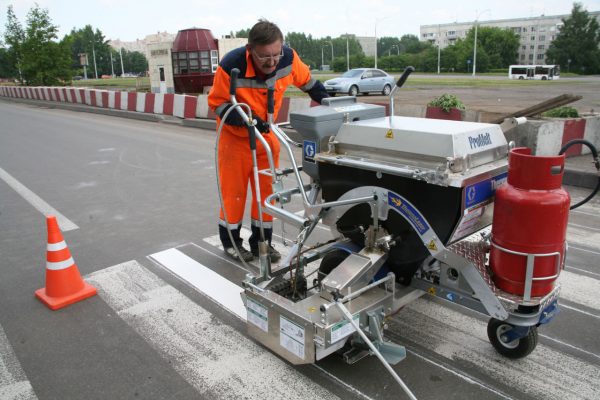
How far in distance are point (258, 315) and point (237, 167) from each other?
172 cm

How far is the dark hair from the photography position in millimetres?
3584

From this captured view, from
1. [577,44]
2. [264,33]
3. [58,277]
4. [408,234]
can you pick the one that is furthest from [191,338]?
[577,44]

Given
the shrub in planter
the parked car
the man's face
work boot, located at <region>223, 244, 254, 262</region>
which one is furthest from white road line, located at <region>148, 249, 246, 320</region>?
the parked car

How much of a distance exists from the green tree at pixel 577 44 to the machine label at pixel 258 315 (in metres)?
83.1

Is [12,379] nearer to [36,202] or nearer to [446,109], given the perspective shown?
[36,202]

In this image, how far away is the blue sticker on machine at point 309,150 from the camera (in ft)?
11.3

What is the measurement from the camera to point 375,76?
957 inches

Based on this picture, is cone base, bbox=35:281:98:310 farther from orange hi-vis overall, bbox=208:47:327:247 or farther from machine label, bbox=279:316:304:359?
machine label, bbox=279:316:304:359

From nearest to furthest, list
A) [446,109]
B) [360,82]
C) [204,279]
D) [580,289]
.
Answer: [580,289] → [204,279] → [446,109] → [360,82]

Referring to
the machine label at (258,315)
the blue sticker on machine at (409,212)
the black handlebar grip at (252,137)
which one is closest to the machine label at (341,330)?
the machine label at (258,315)

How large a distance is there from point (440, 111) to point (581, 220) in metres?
4.81

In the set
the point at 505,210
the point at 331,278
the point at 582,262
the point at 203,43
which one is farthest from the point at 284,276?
the point at 203,43

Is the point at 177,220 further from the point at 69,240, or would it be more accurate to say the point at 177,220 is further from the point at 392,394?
the point at 392,394

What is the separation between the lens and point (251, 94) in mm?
4117
